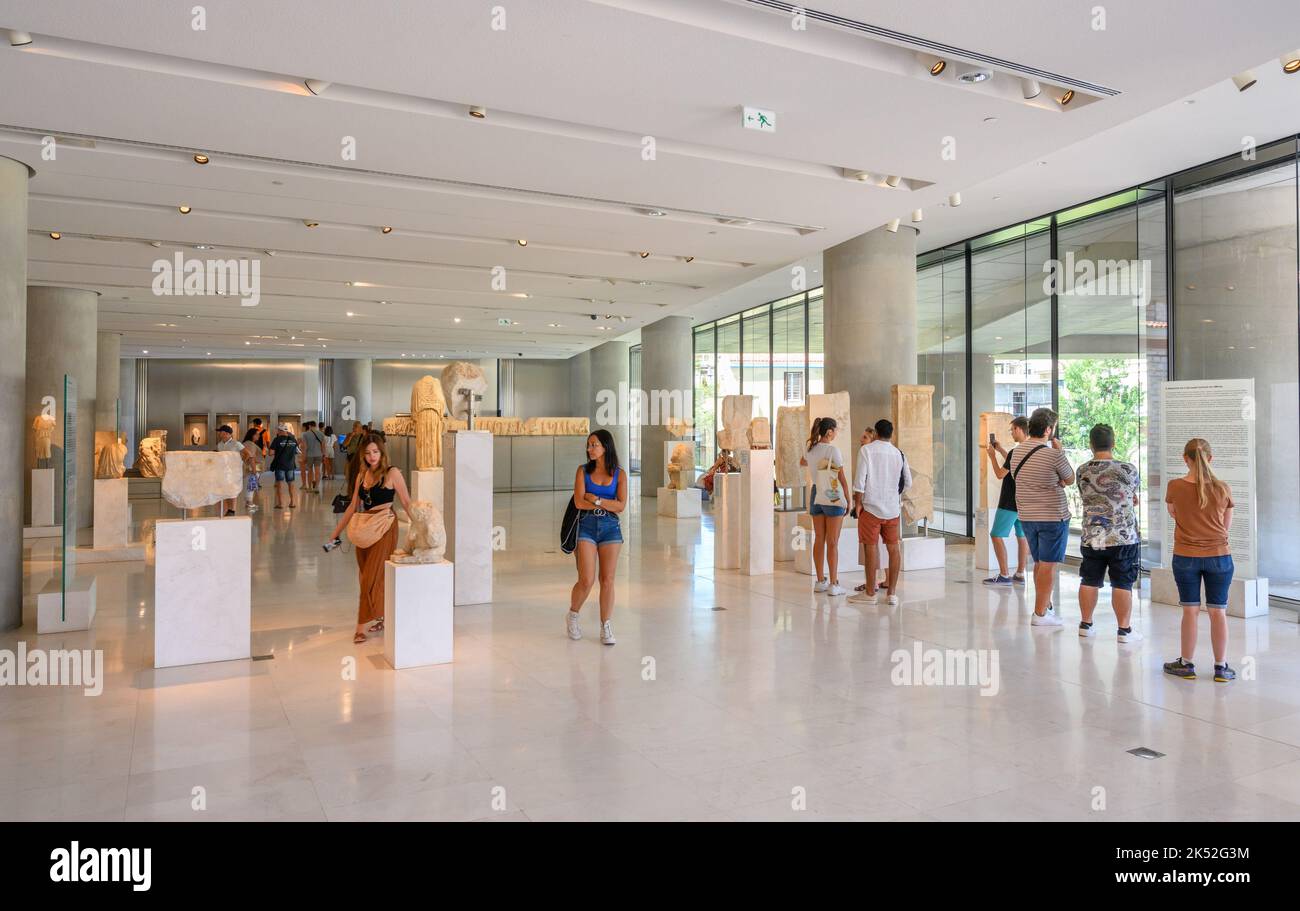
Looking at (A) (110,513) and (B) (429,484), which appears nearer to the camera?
(B) (429,484)

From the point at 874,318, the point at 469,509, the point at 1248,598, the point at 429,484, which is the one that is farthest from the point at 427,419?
the point at 1248,598

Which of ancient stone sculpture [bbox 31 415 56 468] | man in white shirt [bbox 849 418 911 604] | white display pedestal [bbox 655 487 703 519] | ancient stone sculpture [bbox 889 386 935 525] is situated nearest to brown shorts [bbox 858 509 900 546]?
man in white shirt [bbox 849 418 911 604]

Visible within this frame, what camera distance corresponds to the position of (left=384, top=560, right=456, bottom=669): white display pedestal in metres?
6.47

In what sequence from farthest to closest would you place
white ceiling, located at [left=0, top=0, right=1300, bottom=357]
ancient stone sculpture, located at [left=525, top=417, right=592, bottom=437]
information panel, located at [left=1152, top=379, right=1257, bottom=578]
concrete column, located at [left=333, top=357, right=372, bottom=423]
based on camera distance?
concrete column, located at [left=333, top=357, right=372, bottom=423] < ancient stone sculpture, located at [left=525, top=417, right=592, bottom=437] < information panel, located at [left=1152, top=379, right=1257, bottom=578] < white ceiling, located at [left=0, top=0, right=1300, bottom=357]

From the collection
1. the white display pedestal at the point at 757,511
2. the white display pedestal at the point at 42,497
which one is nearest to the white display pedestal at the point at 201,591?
the white display pedestal at the point at 757,511

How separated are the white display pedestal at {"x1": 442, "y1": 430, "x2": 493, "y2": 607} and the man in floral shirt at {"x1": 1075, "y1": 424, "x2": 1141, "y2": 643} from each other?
18.1 ft

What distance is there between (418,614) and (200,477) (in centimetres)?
229

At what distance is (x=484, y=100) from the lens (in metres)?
6.72

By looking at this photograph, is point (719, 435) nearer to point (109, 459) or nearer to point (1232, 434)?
point (1232, 434)

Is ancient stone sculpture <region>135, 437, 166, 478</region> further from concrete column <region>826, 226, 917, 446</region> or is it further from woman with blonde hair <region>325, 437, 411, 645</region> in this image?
concrete column <region>826, 226, 917, 446</region>

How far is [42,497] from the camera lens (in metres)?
14.4

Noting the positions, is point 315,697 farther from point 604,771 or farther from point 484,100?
point 484,100
